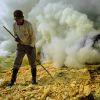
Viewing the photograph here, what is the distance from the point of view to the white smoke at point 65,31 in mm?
14676

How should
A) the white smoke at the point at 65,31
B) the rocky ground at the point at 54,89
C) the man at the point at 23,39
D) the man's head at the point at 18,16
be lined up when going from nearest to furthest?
the rocky ground at the point at 54,89
the man's head at the point at 18,16
the man at the point at 23,39
the white smoke at the point at 65,31

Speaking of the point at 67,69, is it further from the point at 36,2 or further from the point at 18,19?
the point at 36,2

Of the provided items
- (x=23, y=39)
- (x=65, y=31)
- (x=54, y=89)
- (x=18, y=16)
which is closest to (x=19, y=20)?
(x=18, y=16)

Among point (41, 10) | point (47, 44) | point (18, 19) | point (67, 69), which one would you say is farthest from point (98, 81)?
point (41, 10)

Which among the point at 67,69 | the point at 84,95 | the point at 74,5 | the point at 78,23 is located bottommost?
the point at 84,95

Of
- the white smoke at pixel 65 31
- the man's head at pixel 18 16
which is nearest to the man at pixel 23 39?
the man's head at pixel 18 16

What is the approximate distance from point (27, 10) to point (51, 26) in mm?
2932

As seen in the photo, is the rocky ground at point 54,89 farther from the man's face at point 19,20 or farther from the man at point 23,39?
the man's face at point 19,20

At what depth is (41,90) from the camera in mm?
9664

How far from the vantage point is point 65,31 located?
1714 cm

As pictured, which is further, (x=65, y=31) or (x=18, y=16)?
(x=65, y=31)

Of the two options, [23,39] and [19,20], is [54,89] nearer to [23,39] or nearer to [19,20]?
[23,39]

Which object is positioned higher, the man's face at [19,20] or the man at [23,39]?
the man's face at [19,20]

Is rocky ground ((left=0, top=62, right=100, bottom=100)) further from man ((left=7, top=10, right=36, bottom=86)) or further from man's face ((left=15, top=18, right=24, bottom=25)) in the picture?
man's face ((left=15, top=18, right=24, bottom=25))
